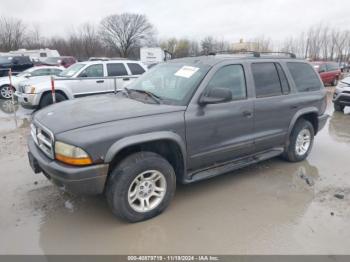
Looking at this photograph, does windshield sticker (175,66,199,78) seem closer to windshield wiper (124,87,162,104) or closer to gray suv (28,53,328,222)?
gray suv (28,53,328,222)

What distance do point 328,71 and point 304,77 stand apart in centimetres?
1722

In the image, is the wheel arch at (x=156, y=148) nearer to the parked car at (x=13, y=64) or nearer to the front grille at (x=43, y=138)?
the front grille at (x=43, y=138)

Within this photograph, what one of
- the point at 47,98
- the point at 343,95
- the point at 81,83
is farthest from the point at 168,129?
the point at 343,95

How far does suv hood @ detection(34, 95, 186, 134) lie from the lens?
9.66ft

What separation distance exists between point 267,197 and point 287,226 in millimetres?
666

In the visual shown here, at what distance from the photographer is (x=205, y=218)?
11.0ft

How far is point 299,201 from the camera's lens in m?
3.76

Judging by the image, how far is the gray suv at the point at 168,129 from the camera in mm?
2834

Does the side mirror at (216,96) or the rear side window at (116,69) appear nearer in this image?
the side mirror at (216,96)

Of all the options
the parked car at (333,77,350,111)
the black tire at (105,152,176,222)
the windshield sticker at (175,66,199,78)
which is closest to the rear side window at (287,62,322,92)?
the windshield sticker at (175,66,199,78)

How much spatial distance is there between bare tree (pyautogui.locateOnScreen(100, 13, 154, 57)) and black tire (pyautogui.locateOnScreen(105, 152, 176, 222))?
65.5 meters

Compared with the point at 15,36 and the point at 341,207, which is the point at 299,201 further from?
the point at 15,36

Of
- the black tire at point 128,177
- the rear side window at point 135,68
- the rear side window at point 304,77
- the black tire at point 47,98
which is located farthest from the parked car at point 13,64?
the black tire at point 128,177

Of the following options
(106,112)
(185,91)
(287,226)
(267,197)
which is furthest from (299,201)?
(106,112)
